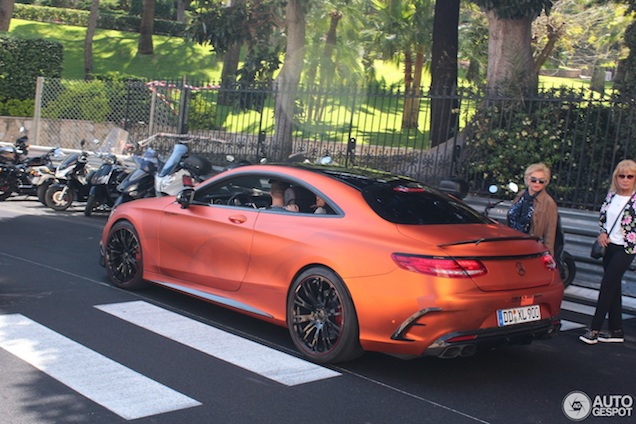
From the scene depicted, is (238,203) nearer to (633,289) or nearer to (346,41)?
(633,289)

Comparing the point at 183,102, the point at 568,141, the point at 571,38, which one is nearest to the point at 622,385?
the point at 568,141

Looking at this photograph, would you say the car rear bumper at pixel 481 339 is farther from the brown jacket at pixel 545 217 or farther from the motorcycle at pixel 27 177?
the motorcycle at pixel 27 177

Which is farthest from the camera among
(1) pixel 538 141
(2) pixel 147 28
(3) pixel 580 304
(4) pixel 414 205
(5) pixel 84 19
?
(5) pixel 84 19

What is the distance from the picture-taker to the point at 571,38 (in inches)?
1420

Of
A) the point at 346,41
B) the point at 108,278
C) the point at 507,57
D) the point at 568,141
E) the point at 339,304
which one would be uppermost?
the point at 346,41

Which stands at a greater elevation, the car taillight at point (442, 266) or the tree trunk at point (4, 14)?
the tree trunk at point (4, 14)

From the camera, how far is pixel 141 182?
13.4m

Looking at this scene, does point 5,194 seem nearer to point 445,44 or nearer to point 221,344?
point 445,44

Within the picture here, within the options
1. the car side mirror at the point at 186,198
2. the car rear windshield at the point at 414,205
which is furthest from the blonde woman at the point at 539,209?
the car side mirror at the point at 186,198

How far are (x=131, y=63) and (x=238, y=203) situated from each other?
126 feet

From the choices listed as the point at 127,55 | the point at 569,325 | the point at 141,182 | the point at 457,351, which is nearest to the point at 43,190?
the point at 141,182

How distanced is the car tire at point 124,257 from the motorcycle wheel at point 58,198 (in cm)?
749

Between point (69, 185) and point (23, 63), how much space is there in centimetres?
1059

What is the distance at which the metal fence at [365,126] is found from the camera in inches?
479
